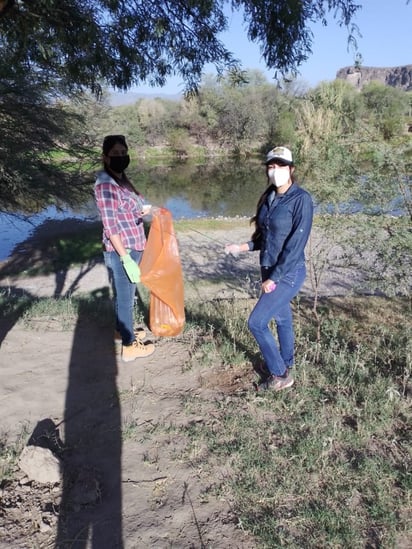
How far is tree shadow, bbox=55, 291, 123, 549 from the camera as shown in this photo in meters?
2.16

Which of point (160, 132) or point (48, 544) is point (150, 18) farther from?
point (160, 132)

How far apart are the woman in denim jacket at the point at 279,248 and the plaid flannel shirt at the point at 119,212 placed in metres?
1.03

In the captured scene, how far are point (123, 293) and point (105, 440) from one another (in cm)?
126

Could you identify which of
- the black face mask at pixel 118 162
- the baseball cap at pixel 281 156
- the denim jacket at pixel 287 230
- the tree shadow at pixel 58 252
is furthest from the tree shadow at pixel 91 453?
the tree shadow at pixel 58 252

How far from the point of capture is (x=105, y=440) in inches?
111

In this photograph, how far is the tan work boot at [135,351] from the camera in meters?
3.82

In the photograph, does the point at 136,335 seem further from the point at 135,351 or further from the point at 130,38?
the point at 130,38

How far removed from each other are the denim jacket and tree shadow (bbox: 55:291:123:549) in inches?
60.1

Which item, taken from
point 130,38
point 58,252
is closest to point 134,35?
point 130,38

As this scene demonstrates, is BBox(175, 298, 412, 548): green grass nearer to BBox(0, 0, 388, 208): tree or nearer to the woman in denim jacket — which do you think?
the woman in denim jacket

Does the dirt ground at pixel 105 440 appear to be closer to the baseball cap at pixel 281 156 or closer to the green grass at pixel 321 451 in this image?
the green grass at pixel 321 451

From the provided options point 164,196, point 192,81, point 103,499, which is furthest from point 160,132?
point 103,499

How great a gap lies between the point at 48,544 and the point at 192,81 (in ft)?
14.8

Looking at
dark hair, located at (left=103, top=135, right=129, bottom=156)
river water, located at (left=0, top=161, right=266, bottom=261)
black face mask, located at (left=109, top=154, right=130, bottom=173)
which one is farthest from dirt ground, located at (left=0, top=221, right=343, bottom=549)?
river water, located at (left=0, top=161, right=266, bottom=261)
